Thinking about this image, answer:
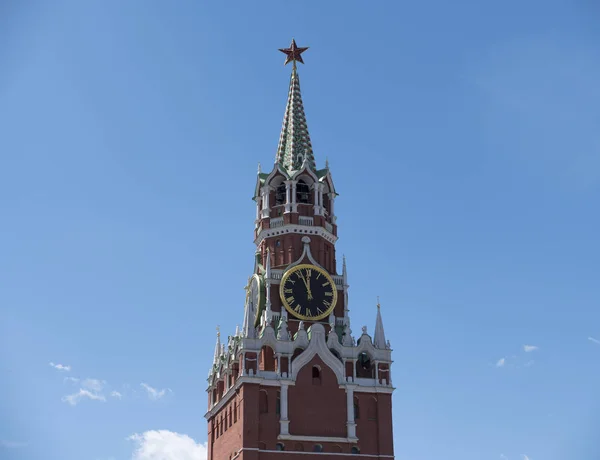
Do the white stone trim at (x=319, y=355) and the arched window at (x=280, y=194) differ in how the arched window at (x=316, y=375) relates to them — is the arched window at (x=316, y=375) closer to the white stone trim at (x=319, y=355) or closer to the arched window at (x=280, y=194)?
the white stone trim at (x=319, y=355)

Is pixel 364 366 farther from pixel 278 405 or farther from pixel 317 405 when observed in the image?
pixel 278 405

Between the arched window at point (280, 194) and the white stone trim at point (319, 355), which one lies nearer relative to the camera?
the white stone trim at point (319, 355)

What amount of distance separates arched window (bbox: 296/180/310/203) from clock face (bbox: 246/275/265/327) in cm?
909

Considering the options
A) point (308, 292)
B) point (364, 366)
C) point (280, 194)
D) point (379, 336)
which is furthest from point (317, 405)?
point (280, 194)

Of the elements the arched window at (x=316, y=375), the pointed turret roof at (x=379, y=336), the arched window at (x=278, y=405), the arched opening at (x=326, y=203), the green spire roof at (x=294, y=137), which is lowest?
the arched window at (x=278, y=405)

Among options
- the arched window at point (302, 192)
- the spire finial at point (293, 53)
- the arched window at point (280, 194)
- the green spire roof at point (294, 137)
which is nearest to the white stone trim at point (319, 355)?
the arched window at point (302, 192)

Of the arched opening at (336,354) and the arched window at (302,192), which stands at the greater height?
the arched window at (302,192)

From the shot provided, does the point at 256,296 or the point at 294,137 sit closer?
the point at 256,296

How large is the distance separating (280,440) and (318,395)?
5230mm

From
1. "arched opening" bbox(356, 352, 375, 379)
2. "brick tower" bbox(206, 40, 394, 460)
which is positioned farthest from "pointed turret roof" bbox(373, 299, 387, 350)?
"arched opening" bbox(356, 352, 375, 379)

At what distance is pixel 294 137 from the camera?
10662cm

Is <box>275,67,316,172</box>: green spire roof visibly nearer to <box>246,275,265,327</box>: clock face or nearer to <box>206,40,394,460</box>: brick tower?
<box>206,40,394,460</box>: brick tower

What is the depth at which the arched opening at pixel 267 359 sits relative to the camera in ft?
304

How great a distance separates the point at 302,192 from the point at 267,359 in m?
18.0
